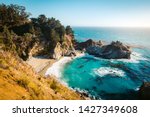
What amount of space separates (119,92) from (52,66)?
94.2 ft

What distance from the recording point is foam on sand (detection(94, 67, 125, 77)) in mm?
73900

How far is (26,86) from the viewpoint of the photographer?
16.1 m

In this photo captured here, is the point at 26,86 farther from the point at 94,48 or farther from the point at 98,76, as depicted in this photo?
the point at 94,48

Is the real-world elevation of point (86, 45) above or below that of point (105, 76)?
above

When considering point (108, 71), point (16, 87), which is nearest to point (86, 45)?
point (108, 71)

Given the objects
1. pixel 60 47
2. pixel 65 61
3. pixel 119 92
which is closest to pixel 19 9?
pixel 60 47

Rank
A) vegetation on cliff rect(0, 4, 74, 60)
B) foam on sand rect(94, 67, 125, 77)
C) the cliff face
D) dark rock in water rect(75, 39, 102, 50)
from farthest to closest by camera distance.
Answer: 1. dark rock in water rect(75, 39, 102, 50)
2. the cliff face
3. vegetation on cliff rect(0, 4, 74, 60)
4. foam on sand rect(94, 67, 125, 77)

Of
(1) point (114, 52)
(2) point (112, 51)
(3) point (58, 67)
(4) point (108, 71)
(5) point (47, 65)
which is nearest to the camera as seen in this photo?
(4) point (108, 71)

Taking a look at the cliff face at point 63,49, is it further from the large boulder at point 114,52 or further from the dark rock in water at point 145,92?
the dark rock in water at point 145,92

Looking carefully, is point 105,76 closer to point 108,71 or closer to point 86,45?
point 108,71

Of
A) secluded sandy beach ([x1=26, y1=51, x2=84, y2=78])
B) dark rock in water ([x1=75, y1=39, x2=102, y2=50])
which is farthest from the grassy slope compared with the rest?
dark rock in water ([x1=75, y1=39, x2=102, y2=50])

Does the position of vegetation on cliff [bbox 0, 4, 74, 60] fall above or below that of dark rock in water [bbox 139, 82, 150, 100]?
above

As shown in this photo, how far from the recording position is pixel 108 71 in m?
77.2

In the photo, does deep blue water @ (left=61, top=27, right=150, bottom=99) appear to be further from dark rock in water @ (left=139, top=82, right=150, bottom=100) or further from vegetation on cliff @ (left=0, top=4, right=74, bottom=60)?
vegetation on cliff @ (left=0, top=4, right=74, bottom=60)
